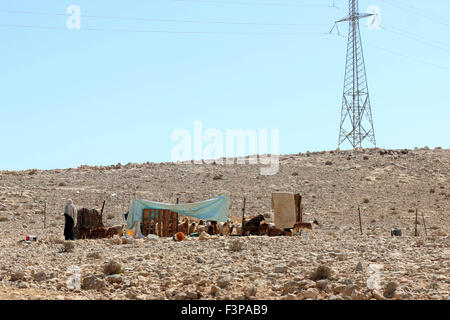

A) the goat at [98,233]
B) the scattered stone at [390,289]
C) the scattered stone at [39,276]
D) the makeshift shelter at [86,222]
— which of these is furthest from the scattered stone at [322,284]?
the makeshift shelter at [86,222]

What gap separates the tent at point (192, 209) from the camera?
23.5m

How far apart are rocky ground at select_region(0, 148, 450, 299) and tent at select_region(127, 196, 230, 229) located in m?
2.80

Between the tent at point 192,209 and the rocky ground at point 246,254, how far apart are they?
2.80 m

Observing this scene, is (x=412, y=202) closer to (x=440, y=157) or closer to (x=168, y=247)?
(x=440, y=157)

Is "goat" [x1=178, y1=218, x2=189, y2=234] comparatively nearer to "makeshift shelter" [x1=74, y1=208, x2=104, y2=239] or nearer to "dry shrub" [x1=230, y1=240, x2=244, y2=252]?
Answer: "makeshift shelter" [x1=74, y1=208, x2=104, y2=239]

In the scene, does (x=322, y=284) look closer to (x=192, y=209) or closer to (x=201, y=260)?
(x=201, y=260)

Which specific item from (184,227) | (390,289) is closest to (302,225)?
(184,227)

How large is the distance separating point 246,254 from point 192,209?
8.80 m

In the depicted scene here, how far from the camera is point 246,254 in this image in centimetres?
1543

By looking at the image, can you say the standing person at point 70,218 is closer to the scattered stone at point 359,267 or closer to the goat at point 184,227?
the goat at point 184,227

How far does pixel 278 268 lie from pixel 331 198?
28106 millimetres

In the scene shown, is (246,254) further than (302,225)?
No

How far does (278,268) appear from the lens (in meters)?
12.7

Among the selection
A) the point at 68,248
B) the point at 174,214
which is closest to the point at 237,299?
the point at 68,248
